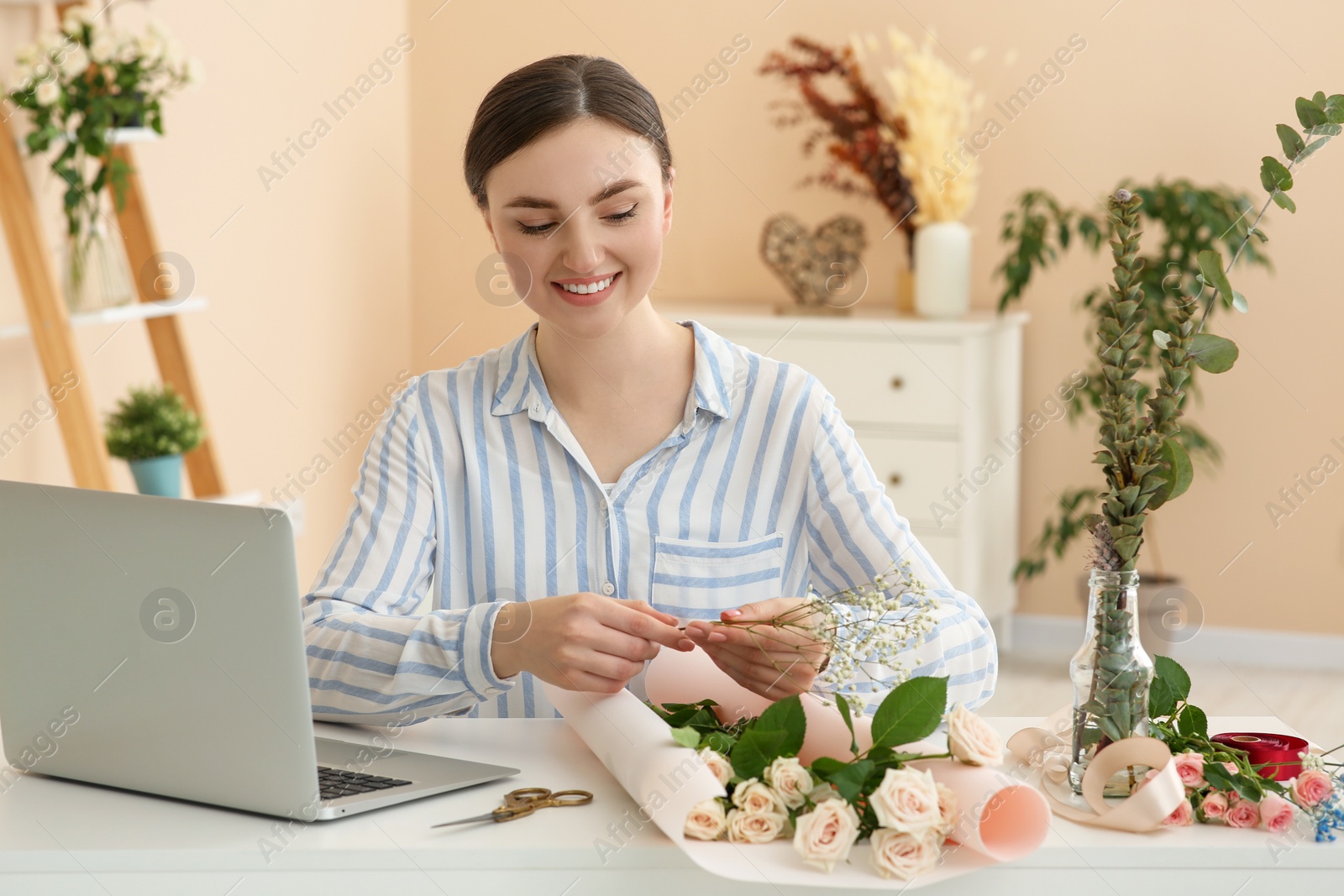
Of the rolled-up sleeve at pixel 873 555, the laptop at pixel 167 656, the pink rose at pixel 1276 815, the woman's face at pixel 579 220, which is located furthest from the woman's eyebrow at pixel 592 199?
the pink rose at pixel 1276 815

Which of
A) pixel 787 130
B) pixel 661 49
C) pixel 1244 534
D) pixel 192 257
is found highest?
pixel 661 49

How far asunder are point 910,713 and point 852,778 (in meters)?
0.07

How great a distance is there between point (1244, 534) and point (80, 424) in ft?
10.7

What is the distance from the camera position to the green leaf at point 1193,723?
1.18 meters

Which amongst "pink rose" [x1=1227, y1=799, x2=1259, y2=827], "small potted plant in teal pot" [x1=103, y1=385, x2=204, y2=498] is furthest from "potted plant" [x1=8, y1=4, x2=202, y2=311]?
"pink rose" [x1=1227, y1=799, x2=1259, y2=827]

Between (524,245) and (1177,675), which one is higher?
(524,245)

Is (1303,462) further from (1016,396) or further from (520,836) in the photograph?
(520,836)

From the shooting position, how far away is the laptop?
1.05m

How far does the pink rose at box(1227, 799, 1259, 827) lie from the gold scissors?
514mm

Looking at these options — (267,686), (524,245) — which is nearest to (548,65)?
(524,245)

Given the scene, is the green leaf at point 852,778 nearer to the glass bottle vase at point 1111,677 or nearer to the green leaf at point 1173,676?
the glass bottle vase at point 1111,677

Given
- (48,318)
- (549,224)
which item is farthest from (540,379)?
(48,318)

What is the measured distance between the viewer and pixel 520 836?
1.06m

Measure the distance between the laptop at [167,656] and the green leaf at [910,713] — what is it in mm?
334
